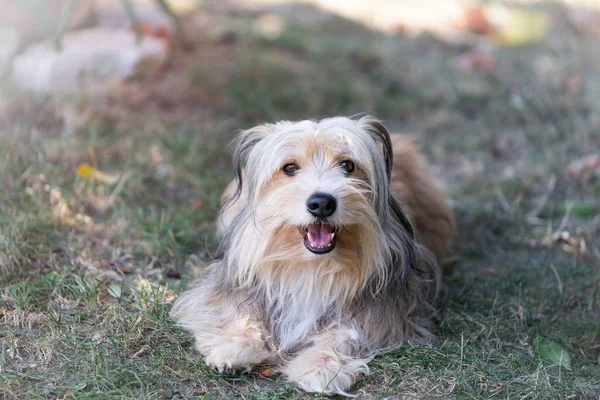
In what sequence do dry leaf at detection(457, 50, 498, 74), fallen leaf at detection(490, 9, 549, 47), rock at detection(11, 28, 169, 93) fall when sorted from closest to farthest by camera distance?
rock at detection(11, 28, 169, 93)
dry leaf at detection(457, 50, 498, 74)
fallen leaf at detection(490, 9, 549, 47)

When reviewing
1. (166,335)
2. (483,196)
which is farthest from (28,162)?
(483,196)

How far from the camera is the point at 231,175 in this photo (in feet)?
20.4

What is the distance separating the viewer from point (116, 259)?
480 cm

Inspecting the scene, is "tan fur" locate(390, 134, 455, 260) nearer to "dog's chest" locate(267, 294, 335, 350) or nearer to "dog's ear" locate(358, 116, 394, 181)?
"dog's ear" locate(358, 116, 394, 181)

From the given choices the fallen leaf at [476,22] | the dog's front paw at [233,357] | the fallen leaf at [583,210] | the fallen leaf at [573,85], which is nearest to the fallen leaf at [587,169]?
the fallen leaf at [583,210]

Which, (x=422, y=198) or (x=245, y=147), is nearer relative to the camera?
(x=245, y=147)

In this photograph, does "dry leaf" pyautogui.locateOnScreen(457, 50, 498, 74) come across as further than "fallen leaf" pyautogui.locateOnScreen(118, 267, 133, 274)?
Yes

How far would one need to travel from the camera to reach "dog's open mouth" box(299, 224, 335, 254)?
3.69 m

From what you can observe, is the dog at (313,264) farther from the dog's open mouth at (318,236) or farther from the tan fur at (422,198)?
the tan fur at (422,198)

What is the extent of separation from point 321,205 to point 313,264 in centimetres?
37

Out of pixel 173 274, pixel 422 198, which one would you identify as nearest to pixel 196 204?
pixel 173 274

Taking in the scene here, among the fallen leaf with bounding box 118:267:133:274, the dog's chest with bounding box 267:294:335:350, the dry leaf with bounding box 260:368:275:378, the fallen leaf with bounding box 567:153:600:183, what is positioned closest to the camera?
the dry leaf with bounding box 260:368:275:378

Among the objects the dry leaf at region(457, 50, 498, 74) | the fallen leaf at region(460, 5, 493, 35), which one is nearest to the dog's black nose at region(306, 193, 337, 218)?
the dry leaf at region(457, 50, 498, 74)

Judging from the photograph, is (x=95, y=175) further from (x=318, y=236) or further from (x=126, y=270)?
(x=318, y=236)
